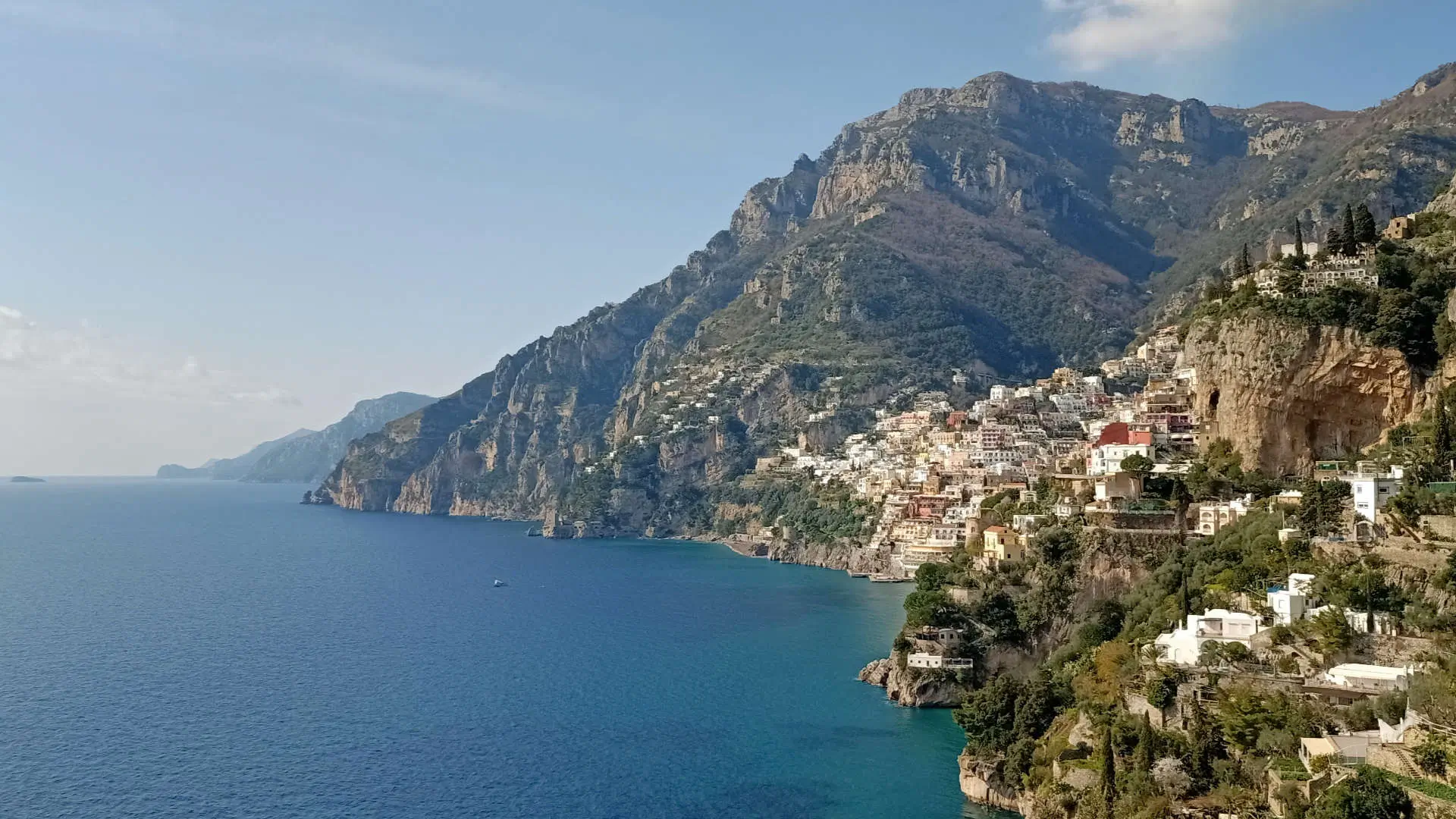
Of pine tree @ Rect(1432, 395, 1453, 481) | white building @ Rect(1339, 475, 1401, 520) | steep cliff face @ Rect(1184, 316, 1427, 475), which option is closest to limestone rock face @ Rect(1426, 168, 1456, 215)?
steep cliff face @ Rect(1184, 316, 1427, 475)

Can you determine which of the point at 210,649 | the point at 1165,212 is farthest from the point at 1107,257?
the point at 210,649

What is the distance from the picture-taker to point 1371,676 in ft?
88.2

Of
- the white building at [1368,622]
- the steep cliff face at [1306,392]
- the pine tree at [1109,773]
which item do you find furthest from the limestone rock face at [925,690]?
the white building at [1368,622]

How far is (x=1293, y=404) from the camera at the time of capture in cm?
4188

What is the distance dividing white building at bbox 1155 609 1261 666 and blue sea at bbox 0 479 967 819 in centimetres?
766

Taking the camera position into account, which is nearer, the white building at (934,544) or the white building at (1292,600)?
the white building at (1292,600)

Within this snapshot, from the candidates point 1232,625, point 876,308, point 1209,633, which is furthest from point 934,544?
point 876,308

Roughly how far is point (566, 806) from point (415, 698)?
608 inches

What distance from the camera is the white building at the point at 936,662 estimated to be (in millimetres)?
44188

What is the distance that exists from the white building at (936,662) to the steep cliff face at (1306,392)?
1272 centimetres

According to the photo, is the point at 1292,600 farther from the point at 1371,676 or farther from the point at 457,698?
the point at 457,698

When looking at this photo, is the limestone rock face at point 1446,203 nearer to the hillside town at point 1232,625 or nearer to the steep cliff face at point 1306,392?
the hillside town at point 1232,625

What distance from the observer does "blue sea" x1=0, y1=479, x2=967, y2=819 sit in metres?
34.8

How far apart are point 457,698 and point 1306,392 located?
34387 mm
